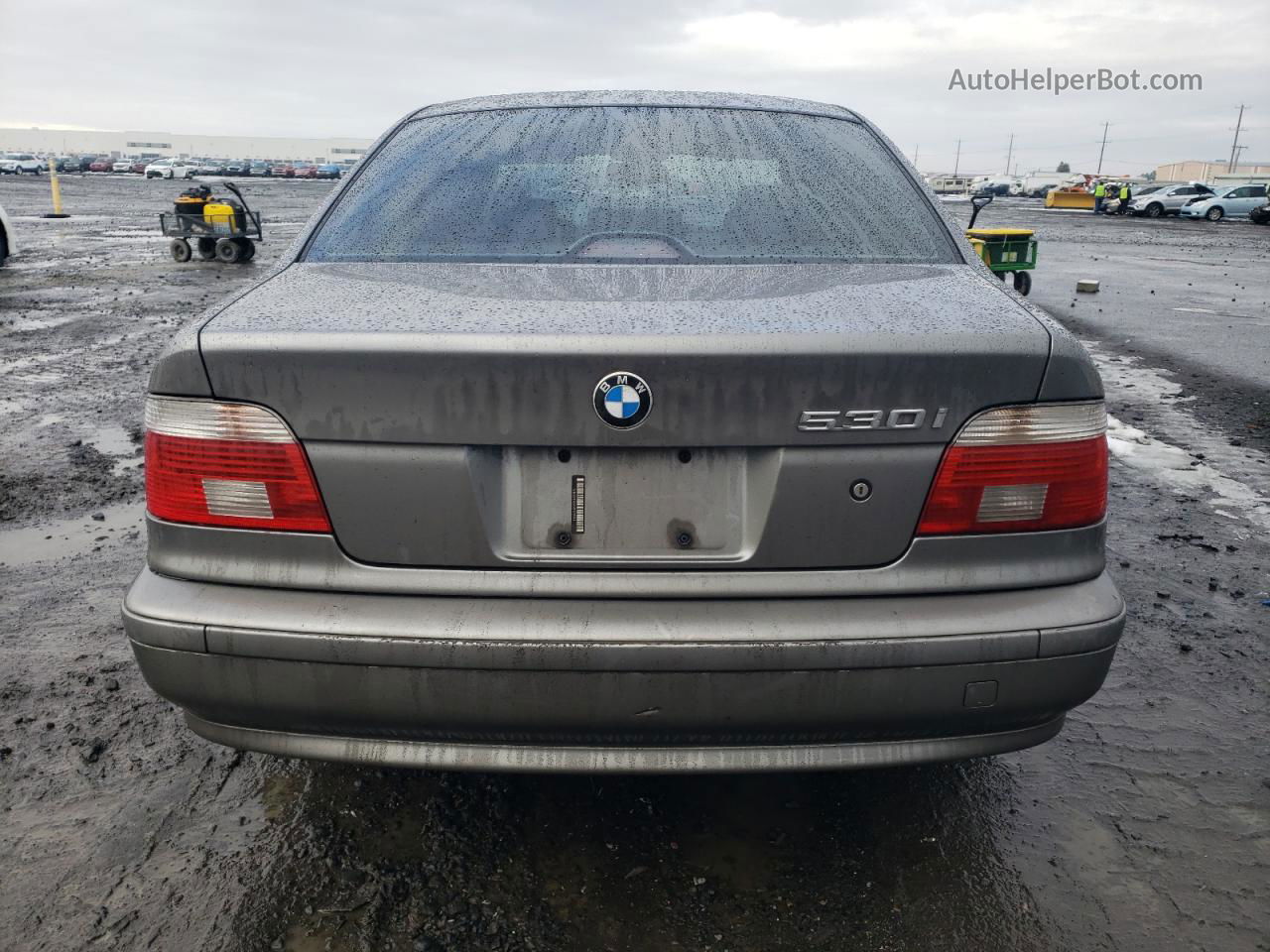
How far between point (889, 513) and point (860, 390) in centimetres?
25

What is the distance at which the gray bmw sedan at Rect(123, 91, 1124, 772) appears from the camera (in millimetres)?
1789

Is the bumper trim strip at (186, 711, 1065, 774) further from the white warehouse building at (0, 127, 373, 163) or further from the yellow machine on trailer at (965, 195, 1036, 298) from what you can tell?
the white warehouse building at (0, 127, 373, 163)

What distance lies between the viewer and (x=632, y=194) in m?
2.65

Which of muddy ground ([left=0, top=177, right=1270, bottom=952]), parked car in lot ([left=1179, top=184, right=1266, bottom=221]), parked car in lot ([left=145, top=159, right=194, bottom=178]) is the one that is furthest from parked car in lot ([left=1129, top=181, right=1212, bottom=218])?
parked car in lot ([left=145, top=159, right=194, bottom=178])

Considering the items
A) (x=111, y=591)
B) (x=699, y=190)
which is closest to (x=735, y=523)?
(x=699, y=190)

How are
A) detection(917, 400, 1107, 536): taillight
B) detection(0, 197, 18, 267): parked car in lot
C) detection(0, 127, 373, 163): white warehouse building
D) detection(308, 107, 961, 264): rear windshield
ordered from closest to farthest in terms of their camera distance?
detection(917, 400, 1107, 536): taillight, detection(308, 107, 961, 264): rear windshield, detection(0, 197, 18, 267): parked car in lot, detection(0, 127, 373, 163): white warehouse building

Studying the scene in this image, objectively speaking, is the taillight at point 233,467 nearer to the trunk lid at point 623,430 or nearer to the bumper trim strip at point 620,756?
the trunk lid at point 623,430

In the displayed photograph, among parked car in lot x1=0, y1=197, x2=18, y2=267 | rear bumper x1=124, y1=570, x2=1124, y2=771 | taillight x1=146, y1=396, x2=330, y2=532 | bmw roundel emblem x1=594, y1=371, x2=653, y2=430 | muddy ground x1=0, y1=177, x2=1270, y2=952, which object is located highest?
bmw roundel emblem x1=594, y1=371, x2=653, y2=430

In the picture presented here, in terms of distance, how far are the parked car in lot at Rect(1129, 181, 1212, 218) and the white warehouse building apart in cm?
12083

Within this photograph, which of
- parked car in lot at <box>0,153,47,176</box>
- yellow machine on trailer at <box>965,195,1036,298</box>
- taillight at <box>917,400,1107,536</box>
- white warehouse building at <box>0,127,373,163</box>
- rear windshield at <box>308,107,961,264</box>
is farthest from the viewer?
white warehouse building at <box>0,127,373,163</box>

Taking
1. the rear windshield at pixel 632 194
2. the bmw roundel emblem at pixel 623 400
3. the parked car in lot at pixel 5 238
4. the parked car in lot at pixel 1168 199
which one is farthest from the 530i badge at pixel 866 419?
the parked car in lot at pixel 1168 199

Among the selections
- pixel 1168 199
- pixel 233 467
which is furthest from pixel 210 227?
pixel 1168 199

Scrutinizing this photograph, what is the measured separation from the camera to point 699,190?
2.67m

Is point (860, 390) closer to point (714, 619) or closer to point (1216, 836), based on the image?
point (714, 619)
